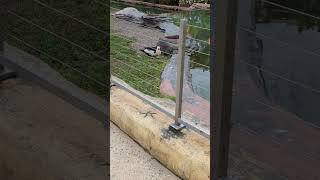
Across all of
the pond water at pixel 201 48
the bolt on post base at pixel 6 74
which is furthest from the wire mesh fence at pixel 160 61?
the bolt on post base at pixel 6 74

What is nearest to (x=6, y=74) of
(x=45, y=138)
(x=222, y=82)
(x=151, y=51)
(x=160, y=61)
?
(x=45, y=138)

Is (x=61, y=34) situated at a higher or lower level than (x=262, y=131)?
higher

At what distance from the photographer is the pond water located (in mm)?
3100

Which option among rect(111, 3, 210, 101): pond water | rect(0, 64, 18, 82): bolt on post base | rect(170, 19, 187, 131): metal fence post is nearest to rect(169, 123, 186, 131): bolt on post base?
rect(170, 19, 187, 131): metal fence post

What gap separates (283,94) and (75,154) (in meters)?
0.43

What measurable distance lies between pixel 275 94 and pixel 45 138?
0.50 metres

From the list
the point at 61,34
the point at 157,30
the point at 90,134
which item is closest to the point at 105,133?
the point at 90,134

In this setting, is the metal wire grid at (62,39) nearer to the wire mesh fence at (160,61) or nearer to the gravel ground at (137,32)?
the wire mesh fence at (160,61)

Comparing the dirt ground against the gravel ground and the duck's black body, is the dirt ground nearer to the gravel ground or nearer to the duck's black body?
the duck's black body

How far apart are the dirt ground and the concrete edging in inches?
23.0

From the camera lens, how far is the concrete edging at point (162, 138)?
5.35 feet

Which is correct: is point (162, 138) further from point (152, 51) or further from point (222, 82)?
point (152, 51)

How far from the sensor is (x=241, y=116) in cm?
103

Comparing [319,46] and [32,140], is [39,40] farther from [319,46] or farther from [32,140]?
[319,46]
